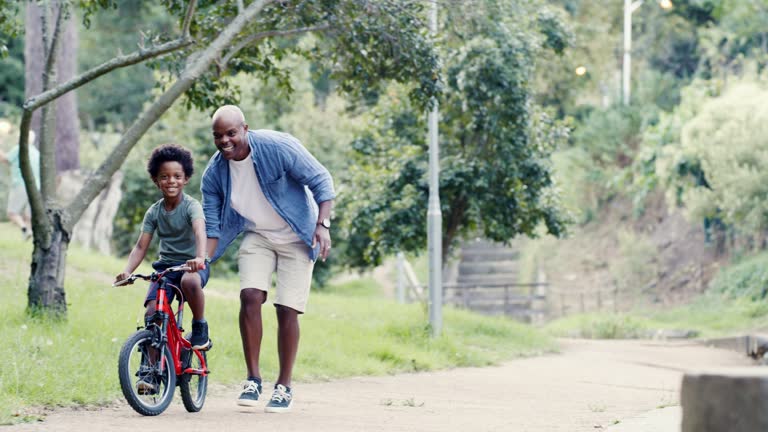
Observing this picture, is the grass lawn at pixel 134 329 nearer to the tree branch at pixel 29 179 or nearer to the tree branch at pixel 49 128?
the tree branch at pixel 29 179

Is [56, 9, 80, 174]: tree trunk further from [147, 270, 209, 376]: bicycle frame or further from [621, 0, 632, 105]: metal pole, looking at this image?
[621, 0, 632, 105]: metal pole

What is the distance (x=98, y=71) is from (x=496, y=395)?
173 inches

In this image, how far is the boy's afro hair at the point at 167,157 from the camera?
279 inches

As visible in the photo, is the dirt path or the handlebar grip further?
the dirt path

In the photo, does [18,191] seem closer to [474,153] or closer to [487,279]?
[474,153]

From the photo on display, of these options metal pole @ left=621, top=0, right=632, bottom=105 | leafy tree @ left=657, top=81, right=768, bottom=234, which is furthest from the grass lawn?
metal pole @ left=621, top=0, right=632, bottom=105

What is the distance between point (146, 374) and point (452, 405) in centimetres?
288

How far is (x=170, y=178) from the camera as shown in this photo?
23.2 ft

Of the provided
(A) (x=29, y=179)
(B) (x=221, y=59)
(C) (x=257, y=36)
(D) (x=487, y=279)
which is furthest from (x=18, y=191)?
(D) (x=487, y=279)

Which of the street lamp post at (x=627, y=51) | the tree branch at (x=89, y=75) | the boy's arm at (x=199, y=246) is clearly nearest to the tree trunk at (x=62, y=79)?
the tree branch at (x=89, y=75)

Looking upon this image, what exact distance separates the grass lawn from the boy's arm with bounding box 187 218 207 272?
54.4 inches

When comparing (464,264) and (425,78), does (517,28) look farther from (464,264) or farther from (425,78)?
(464,264)

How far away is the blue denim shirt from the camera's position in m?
7.19

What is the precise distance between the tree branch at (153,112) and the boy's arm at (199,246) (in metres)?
3.60
